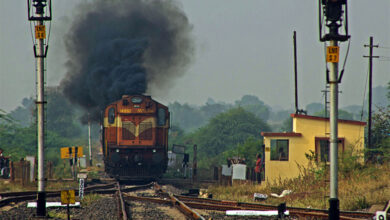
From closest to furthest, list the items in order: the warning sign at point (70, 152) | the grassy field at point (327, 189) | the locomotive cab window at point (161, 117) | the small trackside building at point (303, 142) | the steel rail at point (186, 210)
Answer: the steel rail at point (186, 210) < the grassy field at point (327, 189) < the small trackside building at point (303, 142) < the warning sign at point (70, 152) < the locomotive cab window at point (161, 117)

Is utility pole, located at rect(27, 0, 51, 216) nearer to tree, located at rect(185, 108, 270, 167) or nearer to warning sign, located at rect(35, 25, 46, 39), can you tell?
warning sign, located at rect(35, 25, 46, 39)

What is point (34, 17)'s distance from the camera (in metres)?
14.0

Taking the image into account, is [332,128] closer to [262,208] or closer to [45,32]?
[262,208]

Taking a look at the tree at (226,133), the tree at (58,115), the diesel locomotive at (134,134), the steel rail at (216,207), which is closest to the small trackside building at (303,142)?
the diesel locomotive at (134,134)

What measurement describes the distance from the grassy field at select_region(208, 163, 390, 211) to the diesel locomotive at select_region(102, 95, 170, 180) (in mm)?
5767

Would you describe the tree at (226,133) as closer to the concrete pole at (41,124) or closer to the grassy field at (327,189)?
the grassy field at (327,189)

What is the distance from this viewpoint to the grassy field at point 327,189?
15.6 meters

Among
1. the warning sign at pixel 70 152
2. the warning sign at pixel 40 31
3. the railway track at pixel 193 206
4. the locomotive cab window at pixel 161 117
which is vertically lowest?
the railway track at pixel 193 206

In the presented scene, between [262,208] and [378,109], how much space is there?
24342mm

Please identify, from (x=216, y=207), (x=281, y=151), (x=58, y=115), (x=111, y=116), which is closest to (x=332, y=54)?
(x=216, y=207)

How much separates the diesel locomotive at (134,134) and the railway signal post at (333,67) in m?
17.4

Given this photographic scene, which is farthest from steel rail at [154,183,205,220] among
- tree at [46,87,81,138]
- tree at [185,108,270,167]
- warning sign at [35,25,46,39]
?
tree at [46,87,81,138]

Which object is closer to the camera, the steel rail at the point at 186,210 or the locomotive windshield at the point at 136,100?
the steel rail at the point at 186,210

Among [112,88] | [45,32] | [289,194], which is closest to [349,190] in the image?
[289,194]
